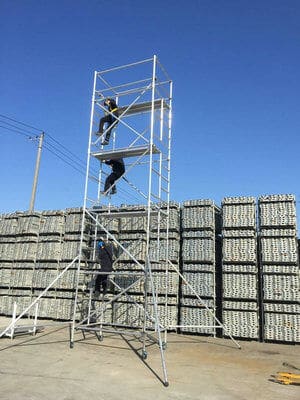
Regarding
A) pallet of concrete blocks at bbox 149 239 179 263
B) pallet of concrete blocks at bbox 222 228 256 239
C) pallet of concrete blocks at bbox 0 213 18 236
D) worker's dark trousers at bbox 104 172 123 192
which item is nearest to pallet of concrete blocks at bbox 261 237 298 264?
pallet of concrete blocks at bbox 222 228 256 239

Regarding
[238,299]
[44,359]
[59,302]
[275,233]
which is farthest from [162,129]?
[59,302]

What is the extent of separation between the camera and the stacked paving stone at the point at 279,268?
12.7 m

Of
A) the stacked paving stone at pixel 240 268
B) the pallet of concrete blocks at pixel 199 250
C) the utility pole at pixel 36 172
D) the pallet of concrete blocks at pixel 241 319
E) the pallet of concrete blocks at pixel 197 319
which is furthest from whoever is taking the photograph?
the utility pole at pixel 36 172

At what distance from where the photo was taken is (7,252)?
59.4 ft

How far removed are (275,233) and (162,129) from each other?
19.6 feet

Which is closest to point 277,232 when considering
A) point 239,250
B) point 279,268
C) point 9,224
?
point 279,268

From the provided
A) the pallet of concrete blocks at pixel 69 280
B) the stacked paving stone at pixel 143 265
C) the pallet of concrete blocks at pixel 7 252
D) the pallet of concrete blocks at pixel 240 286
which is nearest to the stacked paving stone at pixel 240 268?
the pallet of concrete blocks at pixel 240 286

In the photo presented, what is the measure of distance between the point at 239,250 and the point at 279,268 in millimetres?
1607

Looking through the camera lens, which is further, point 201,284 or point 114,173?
point 201,284

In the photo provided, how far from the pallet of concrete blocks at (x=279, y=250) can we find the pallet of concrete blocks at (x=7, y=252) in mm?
12292

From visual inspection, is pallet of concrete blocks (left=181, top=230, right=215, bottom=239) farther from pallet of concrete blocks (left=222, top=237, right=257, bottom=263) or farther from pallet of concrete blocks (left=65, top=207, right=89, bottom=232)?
pallet of concrete blocks (left=65, top=207, right=89, bottom=232)

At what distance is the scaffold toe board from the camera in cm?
1124

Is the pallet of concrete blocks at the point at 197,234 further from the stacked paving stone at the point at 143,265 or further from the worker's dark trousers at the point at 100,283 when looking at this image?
the worker's dark trousers at the point at 100,283

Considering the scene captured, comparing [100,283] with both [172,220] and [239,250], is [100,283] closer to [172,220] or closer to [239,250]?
[172,220]
